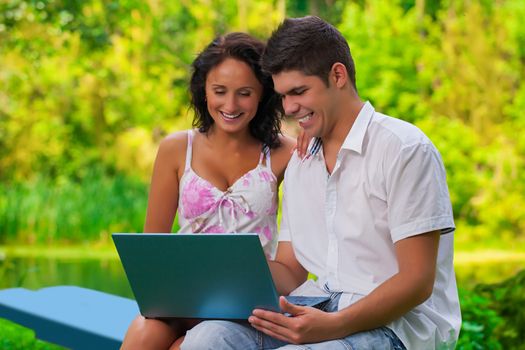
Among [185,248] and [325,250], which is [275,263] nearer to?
[325,250]

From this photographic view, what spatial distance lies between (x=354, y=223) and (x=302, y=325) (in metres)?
0.31

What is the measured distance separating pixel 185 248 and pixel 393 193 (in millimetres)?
499

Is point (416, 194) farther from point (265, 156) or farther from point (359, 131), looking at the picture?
point (265, 156)

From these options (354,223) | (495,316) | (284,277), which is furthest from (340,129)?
(495,316)

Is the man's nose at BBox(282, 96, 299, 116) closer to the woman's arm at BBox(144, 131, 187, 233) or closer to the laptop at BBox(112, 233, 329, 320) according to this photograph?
the laptop at BBox(112, 233, 329, 320)

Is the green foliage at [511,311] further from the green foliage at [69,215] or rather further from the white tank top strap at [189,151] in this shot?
the green foliage at [69,215]

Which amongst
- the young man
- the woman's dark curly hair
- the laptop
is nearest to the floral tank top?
the woman's dark curly hair

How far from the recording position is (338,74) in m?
2.31

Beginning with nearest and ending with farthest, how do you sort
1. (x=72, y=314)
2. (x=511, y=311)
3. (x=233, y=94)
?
(x=233, y=94) → (x=72, y=314) → (x=511, y=311)

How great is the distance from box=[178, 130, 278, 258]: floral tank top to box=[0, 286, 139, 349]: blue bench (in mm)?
454

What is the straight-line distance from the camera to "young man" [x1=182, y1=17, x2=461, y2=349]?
7.00 ft

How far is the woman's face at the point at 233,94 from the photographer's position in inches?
110

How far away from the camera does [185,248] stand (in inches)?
85.6

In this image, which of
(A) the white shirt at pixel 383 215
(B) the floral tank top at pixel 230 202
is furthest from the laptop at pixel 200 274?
(B) the floral tank top at pixel 230 202
